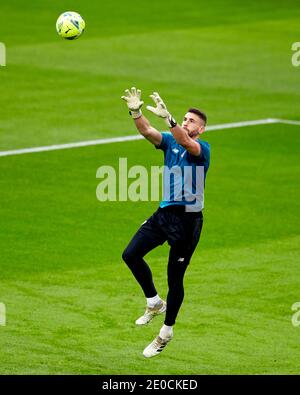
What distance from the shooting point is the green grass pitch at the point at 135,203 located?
725 inches

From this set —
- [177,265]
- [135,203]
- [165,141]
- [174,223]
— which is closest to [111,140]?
[135,203]

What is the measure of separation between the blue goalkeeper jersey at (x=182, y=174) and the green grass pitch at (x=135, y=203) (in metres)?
2.43

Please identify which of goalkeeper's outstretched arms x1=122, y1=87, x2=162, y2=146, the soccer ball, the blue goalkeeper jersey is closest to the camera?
goalkeeper's outstretched arms x1=122, y1=87, x2=162, y2=146

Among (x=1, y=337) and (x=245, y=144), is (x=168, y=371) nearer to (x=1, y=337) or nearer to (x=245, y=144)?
(x=1, y=337)

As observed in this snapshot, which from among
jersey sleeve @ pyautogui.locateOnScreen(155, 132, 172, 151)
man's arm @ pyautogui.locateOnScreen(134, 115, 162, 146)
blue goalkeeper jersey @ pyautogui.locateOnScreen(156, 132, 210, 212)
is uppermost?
man's arm @ pyautogui.locateOnScreen(134, 115, 162, 146)

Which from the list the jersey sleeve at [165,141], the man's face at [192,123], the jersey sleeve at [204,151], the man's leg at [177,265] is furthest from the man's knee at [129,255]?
the man's face at [192,123]

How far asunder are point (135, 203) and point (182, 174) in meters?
9.06

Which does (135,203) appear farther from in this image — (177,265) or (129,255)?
(177,265)

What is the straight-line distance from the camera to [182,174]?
55.6ft

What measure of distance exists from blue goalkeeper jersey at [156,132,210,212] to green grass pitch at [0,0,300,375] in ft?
7.97

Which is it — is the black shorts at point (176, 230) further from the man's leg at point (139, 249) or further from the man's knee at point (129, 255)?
the man's knee at point (129, 255)

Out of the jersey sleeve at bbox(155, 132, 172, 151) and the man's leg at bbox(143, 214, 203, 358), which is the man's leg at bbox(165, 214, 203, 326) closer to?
the man's leg at bbox(143, 214, 203, 358)

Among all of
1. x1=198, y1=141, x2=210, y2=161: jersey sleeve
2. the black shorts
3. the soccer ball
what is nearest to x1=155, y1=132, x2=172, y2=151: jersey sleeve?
x1=198, y1=141, x2=210, y2=161: jersey sleeve

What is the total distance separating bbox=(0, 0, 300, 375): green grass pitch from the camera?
18422mm
